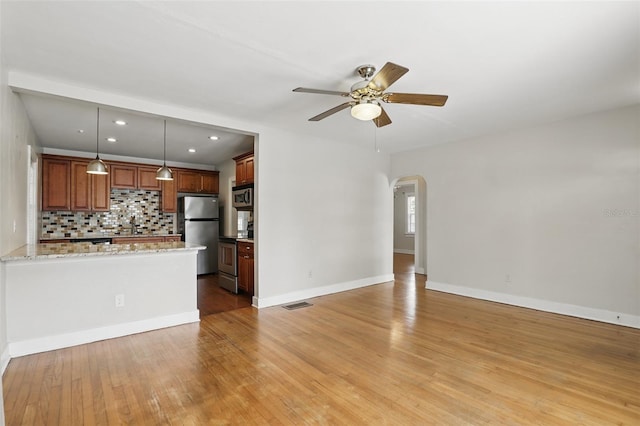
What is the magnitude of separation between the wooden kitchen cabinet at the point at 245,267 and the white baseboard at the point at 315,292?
0.45m

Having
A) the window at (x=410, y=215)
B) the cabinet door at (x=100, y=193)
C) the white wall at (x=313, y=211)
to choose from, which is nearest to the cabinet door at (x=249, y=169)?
the white wall at (x=313, y=211)

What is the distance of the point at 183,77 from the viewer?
112 inches

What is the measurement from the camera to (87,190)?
19.1 feet

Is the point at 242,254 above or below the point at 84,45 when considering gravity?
below

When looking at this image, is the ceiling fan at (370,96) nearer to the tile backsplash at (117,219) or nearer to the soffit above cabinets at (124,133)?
the soffit above cabinets at (124,133)

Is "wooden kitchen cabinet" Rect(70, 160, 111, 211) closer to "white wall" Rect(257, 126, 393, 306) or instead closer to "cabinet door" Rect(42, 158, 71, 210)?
"cabinet door" Rect(42, 158, 71, 210)

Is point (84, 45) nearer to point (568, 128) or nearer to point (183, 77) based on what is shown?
point (183, 77)

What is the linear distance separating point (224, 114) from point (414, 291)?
4112 millimetres

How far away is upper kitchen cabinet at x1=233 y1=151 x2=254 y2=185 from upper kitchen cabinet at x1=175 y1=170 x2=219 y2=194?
2.11m

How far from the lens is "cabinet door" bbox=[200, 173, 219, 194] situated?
282 inches

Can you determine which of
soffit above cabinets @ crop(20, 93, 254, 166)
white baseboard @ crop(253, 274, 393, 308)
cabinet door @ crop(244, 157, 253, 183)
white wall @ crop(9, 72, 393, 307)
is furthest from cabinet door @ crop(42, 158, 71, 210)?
white baseboard @ crop(253, 274, 393, 308)

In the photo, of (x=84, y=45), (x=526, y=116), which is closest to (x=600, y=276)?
(x=526, y=116)

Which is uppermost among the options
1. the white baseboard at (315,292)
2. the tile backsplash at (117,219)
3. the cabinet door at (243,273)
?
the tile backsplash at (117,219)

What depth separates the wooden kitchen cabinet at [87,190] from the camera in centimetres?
568
